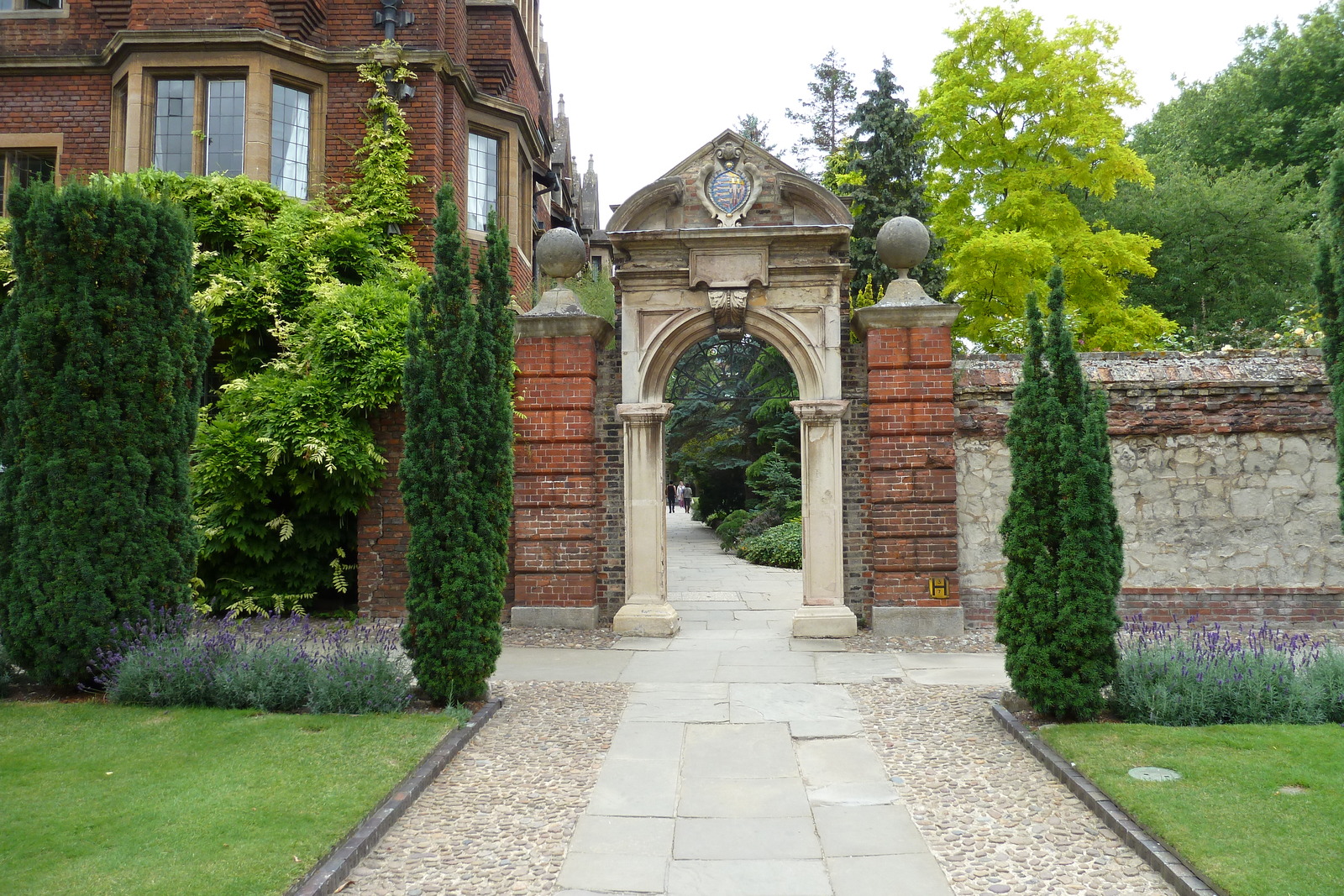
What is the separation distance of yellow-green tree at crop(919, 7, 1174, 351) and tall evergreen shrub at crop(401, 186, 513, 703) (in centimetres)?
1325

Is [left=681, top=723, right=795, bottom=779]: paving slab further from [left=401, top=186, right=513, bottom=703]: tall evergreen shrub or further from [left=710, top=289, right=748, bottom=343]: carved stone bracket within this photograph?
[left=710, top=289, right=748, bottom=343]: carved stone bracket

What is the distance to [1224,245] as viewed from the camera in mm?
21375

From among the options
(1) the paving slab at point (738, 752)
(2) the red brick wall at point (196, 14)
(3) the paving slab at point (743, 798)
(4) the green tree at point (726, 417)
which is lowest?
(3) the paving slab at point (743, 798)

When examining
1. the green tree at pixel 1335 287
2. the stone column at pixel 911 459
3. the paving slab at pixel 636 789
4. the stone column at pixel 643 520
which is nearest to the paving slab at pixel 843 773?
the paving slab at pixel 636 789

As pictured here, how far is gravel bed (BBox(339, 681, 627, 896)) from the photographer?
3.97m

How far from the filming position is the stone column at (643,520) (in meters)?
9.90

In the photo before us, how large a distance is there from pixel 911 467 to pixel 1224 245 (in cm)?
1680

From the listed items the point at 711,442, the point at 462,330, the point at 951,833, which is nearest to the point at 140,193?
the point at 462,330

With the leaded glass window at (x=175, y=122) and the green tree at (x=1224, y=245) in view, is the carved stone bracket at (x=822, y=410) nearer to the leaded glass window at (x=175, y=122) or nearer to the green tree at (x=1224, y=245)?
the leaded glass window at (x=175, y=122)

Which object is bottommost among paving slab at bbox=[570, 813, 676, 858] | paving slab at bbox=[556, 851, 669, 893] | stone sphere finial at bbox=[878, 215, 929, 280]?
paving slab at bbox=[556, 851, 669, 893]

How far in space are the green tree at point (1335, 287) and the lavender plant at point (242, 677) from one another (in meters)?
6.29

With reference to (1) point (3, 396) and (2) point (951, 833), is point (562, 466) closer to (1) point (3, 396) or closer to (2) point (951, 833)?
(1) point (3, 396)

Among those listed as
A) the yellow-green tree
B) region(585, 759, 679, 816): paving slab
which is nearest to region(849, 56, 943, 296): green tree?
the yellow-green tree

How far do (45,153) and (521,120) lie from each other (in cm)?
730
